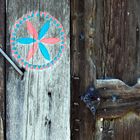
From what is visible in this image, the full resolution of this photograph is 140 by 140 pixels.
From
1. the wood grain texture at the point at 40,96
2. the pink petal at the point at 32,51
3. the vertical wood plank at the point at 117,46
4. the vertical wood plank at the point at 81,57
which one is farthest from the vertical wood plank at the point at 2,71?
the vertical wood plank at the point at 117,46

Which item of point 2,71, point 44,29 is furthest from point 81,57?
point 2,71

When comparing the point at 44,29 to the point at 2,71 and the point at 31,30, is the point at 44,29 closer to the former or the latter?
the point at 31,30

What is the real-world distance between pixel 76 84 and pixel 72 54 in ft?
0.50

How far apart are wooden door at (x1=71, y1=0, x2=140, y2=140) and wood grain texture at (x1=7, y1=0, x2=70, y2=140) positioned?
5 centimetres

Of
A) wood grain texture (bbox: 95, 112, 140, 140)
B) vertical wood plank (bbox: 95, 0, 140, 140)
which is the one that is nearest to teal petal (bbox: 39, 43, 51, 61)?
vertical wood plank (bbox: 95, 0, 140, 140)

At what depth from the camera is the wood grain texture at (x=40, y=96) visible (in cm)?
176

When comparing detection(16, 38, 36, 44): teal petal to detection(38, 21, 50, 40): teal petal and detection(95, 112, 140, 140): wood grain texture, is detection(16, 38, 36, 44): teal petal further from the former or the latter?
detection(95, 112, 140, 140): wood grain texture

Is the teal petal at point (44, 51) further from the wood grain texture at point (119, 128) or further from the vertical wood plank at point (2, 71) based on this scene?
the wood grain texture at point (119, 128)

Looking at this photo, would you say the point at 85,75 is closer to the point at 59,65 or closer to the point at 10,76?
the point at 59,65

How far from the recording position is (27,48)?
5.74 feet

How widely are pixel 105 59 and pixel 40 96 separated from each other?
1.25ft

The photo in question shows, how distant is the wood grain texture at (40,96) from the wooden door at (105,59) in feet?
0.16

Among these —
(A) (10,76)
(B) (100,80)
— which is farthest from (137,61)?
(A) (10,76)

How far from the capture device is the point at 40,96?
5.83 feet
